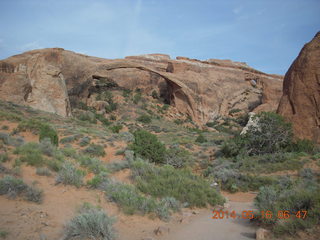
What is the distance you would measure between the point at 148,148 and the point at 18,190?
7.49m

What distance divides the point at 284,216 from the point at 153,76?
121 ft

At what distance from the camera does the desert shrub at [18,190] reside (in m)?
4.33

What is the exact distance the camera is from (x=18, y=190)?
14.6ft

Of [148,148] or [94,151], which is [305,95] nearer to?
[148,148]

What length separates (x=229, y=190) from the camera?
8.82m

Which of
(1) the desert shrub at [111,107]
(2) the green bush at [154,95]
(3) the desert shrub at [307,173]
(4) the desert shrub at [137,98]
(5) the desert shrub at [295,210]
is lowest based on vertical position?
(3) the desert shrub at [307,173]

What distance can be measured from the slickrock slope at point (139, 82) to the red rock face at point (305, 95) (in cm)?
1784

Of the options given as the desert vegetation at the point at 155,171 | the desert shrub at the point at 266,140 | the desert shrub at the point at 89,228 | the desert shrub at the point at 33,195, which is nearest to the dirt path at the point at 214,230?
the desert vegetation at the point at 155,171

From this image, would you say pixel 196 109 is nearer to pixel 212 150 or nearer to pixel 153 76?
pixel 153 76

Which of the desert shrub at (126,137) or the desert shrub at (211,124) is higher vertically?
the desert shrub at (211,124)

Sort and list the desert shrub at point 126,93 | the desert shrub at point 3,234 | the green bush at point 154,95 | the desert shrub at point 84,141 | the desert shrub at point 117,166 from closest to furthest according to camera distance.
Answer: the desert shrub at point 3,234 < the desert shrub at point 117,166 < the desert shrub at point 84,141 < the desert shrub at point 126,93 < the green bush at point 154,95

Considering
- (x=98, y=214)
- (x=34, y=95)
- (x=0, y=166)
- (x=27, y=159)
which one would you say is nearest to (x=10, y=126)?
(x=27, y=159)

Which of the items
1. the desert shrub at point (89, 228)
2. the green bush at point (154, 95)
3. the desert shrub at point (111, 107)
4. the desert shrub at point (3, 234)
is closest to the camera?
the desert shrub at point (3, 234)
